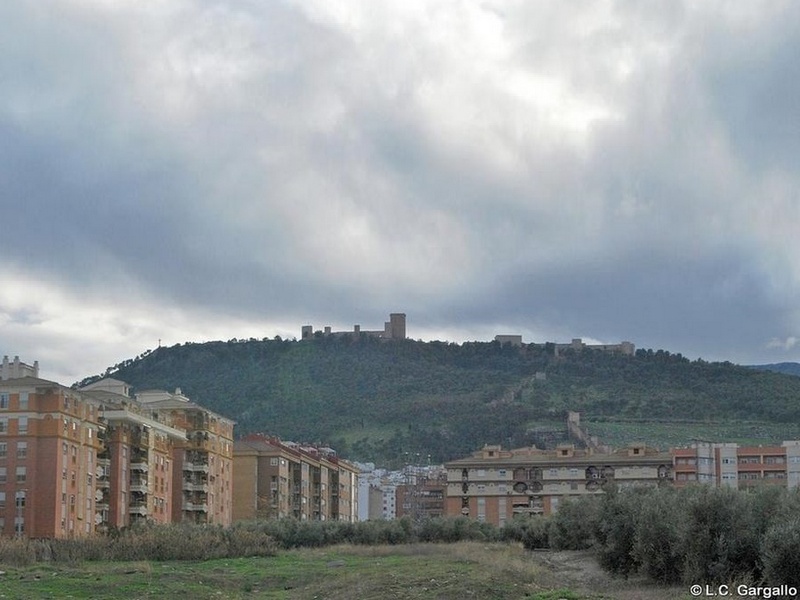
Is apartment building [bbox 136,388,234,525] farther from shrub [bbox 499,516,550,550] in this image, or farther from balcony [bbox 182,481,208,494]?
shrub [bbox 499,516,550,550]

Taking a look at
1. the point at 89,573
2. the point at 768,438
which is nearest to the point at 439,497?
the point at 768,438

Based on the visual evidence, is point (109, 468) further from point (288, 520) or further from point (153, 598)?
point (153, 598)

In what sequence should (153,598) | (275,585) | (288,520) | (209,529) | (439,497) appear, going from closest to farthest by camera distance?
(153,598), (275,585), (209,529), (288,520), (439,497)

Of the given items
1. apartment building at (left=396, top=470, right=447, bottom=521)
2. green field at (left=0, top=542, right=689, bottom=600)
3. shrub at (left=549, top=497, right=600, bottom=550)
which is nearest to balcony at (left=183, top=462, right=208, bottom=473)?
shrub at (left=549, top=497, right=600, bottom=550)

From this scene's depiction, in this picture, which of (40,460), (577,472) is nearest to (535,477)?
(577,472)

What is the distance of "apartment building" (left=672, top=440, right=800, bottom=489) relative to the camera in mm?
140250

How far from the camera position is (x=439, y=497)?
18262cm

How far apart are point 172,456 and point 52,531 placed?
2872 cm

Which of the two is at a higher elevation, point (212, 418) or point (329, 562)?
point (212, 418)

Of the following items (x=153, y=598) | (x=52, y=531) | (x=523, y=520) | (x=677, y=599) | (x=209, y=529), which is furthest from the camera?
(x=523, y=520)

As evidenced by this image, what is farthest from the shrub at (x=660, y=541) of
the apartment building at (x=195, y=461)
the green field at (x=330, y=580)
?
the apartment building at (x=195, y=461)

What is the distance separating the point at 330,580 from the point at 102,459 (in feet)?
181

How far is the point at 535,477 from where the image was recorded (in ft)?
481

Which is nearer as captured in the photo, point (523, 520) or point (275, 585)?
point (275, 585)
